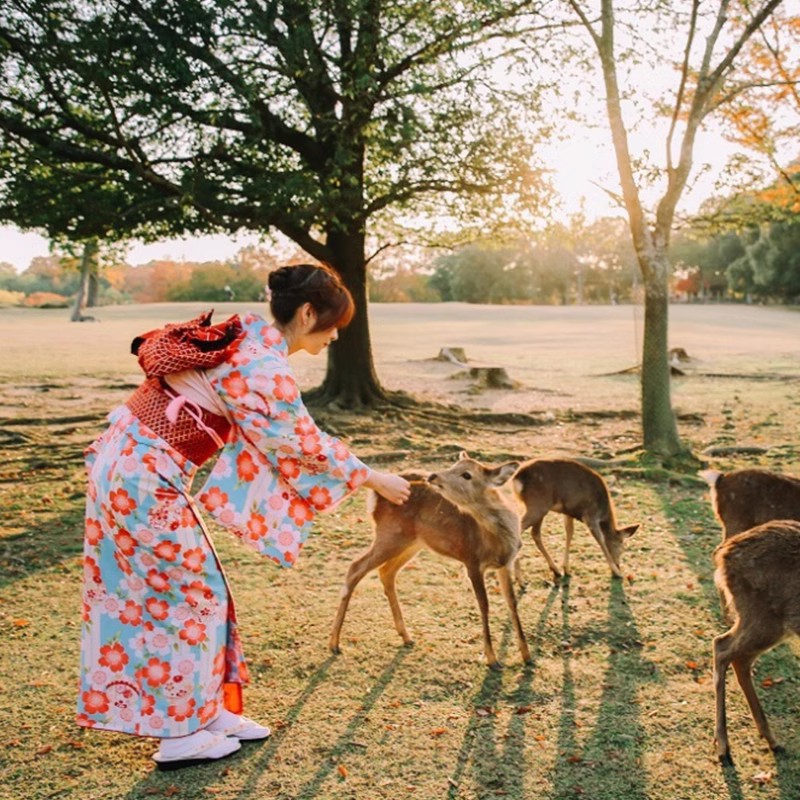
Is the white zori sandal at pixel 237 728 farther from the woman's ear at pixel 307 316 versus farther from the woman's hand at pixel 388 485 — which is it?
the woman's ear at pixel 307 316

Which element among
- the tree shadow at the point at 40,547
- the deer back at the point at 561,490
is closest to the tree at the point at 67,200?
the tree shadow at the point at 40,547

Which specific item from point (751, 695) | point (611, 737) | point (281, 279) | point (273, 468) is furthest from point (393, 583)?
point (281, 279)

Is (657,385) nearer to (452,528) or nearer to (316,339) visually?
(452,528)

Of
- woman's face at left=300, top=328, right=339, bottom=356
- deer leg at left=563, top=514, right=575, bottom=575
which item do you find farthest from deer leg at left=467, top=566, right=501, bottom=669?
woman's face at left=300, top=328, right=339, bottom=356

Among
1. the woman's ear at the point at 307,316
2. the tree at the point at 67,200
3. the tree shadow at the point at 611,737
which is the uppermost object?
the tree at the point at 67,200

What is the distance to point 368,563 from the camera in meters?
4.92

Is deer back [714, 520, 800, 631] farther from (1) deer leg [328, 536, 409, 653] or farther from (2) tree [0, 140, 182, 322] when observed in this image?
(2) tree [0, 140, 182, 322]

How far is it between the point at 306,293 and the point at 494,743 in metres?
2.10

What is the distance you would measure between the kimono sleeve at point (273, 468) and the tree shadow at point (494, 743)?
1143 millimetres

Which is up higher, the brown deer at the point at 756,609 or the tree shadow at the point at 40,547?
the brown deer at the point at 756,609

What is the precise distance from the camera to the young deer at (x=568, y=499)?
6191 mm

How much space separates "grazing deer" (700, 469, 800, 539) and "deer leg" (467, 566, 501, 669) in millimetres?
1617

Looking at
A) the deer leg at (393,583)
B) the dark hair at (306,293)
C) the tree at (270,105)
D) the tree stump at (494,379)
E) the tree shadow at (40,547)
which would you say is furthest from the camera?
the tree stump at (494,379)

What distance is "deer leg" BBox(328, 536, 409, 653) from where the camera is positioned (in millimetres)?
4887
